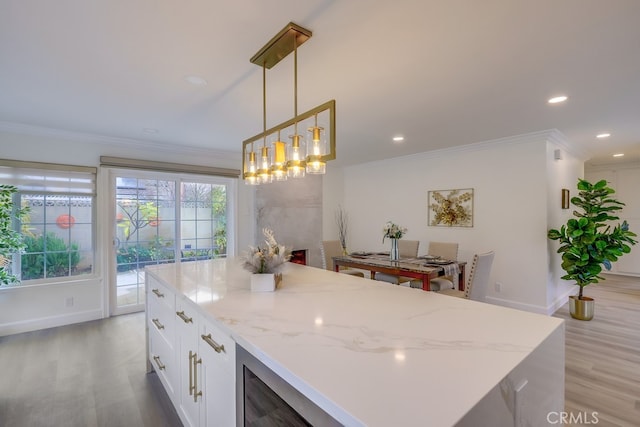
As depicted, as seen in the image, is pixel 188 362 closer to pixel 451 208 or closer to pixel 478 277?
pixel 478 277

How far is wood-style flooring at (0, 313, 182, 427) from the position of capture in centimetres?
201

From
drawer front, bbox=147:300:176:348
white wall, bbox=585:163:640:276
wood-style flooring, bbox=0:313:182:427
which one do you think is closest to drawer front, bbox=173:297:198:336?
drawer front, bbox=147:300:176:348

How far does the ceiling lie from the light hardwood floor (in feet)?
7.71

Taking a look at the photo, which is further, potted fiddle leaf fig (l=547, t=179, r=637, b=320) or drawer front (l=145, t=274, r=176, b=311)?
potted fiddle leaf fig (l=547, t=179, r=637, b=320)

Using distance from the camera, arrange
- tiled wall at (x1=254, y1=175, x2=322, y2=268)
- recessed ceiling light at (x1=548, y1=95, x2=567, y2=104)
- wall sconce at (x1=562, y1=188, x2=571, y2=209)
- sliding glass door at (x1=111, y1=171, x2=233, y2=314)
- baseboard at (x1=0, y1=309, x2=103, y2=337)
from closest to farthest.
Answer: recessed ceiling light at (x1=548, y1=95, x2=567, y2=104), baseboard at (x1=0, y1=309, x2=103, y2=337), sliding glass door at (x1=111, y1=171, x2=233, y2=314), wall sconce at (x1=562, y1=188, x2=571, y2=209), tiled wall at (x1=254, y1=175, x2=322, y2=268)

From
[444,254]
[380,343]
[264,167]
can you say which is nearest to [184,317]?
[264,167]

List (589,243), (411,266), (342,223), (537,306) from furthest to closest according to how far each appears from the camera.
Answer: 1. (342,223)
2. (537,306)
3. (589,243)
4. (411,266)

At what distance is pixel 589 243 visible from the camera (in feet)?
11.8

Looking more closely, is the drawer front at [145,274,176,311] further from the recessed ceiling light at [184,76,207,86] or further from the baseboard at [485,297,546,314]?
the baseboard at [485,297,546,314]

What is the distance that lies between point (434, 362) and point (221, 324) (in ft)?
2.82

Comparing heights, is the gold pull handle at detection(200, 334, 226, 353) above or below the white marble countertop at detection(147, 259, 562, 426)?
below

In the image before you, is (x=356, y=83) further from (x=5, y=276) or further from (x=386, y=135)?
(x=5, y=276)

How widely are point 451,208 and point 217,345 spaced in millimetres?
4242

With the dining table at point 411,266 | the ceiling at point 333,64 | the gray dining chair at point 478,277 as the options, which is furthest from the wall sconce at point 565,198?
the gray dining chair at point 478,277
